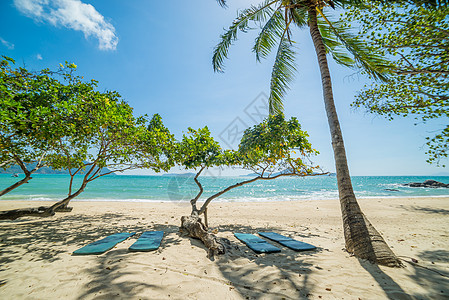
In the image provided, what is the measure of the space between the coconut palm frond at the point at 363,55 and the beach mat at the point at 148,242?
788cm

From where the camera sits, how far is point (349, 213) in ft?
14.7

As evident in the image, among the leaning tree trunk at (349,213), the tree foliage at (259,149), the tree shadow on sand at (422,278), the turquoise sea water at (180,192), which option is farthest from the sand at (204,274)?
the turquoise sea water at (180,192)

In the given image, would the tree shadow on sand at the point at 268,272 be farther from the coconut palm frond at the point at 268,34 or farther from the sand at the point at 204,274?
the coconut palm frond at the point at 268,34

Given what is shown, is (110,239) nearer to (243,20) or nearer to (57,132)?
(57,132)

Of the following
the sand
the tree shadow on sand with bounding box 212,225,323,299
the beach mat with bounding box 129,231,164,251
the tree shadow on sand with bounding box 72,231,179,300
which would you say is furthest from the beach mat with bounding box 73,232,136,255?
the tree shadow on sand with bounding box 212,225,323,299

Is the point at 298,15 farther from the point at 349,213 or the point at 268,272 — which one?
the point at 268,272

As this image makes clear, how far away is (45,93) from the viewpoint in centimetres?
509

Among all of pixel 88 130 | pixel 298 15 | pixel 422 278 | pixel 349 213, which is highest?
pixel 298 15

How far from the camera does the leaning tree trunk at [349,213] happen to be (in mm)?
4014

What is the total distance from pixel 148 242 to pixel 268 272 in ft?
10.6

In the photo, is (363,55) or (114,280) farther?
(363,55)

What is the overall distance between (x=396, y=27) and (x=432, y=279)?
6.81m

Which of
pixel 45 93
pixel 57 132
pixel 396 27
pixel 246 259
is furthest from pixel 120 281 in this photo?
pixel 396 27

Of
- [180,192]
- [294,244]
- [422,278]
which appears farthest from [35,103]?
[180,192]
